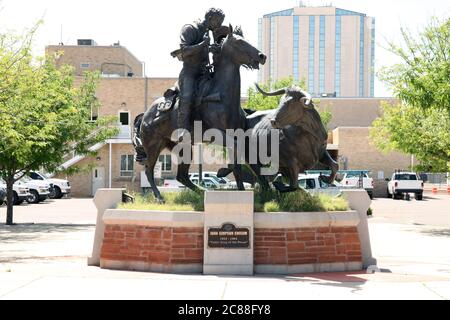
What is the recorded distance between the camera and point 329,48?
441 ft

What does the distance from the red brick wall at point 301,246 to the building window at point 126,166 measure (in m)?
37.5

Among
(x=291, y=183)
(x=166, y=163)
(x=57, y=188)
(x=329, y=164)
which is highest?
(x=329, y=164)

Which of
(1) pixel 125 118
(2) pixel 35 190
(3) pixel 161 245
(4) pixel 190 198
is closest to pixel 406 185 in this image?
(1) pixel 125 118

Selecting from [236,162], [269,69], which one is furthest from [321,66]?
[236,162]

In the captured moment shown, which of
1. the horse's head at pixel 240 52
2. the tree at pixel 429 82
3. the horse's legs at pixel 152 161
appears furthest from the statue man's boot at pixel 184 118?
the tree at pixel 429 82

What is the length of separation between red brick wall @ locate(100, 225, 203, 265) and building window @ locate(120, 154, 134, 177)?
3703 centimetres

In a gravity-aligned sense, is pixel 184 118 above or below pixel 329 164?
above

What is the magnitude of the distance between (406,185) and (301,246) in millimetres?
34906

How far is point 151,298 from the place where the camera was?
827cm

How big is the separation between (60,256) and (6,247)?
2503 millimetres

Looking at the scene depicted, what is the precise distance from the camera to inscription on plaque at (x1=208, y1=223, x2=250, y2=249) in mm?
10578

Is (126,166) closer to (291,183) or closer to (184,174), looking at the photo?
(184,174)

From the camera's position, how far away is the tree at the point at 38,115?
610 inches

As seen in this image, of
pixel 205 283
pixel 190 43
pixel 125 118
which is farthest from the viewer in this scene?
pixel 125 118
